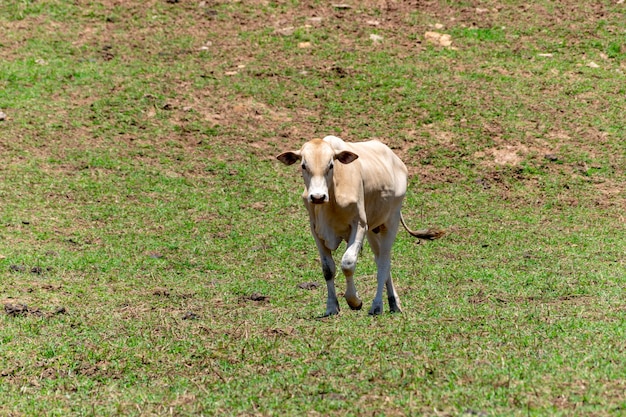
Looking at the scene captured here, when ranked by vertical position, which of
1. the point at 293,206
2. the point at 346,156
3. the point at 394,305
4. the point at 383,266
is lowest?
the point at 293,206

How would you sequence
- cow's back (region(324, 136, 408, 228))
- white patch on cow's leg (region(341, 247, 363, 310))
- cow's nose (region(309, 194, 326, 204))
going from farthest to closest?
cow's back (region(324, 136, 408, 228)) → white patch on cow's leg (region(341, 247, 363, 310)) → cow's nose (region(309, 194, 326, 204))

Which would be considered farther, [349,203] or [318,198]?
[349,203]

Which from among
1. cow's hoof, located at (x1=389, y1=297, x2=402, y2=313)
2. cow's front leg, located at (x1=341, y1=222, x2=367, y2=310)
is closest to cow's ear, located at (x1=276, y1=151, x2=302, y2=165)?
cow's front leg, located at (x1=341, y1=222, x2=367, y2=310)

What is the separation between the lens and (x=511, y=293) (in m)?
10.2

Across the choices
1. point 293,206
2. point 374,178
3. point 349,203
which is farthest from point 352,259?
point 293,206

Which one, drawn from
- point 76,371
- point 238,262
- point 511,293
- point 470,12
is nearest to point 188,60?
point 470,12

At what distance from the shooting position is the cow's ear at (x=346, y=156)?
895 centimetres

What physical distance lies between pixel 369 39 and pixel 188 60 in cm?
357

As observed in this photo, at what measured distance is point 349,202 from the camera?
9016 millimetres

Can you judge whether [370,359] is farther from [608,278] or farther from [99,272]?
[99,272]

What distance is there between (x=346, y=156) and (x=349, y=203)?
0.43 metres

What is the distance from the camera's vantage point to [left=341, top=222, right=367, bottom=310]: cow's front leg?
29.2 ft

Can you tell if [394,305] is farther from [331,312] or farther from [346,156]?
[346,156]

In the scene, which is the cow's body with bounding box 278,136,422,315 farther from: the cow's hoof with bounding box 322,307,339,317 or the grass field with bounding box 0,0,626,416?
the grass field with bounding box 0,0,626,416
